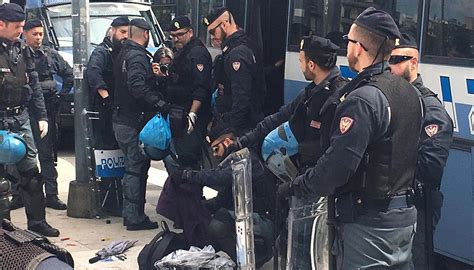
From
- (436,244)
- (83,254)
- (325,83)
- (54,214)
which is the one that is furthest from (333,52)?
(54,214)

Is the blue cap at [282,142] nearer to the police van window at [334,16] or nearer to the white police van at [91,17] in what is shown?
the police van window at [334,16]

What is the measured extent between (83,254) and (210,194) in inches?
79.6

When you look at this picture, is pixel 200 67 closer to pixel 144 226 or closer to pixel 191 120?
pixel 191 120

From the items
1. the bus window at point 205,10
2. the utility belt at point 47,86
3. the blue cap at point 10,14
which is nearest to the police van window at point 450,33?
the blue cap at point 10,14

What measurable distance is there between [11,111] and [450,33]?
3451 millimetres

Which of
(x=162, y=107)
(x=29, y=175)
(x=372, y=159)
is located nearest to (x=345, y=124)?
→ (x=372, y=159)

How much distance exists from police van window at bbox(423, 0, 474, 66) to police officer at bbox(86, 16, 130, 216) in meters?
3.00

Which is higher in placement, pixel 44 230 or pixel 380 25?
pixel 380 25

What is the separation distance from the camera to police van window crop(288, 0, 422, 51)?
206 inches

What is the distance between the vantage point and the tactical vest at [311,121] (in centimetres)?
428

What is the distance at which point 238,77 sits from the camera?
19.6ft

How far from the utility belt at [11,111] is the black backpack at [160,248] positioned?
173 cm

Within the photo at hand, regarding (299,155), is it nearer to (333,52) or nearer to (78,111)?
(333,52)

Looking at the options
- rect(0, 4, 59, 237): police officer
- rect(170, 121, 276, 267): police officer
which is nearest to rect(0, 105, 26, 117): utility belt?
rect(0, 4, 59, 237): police officer
